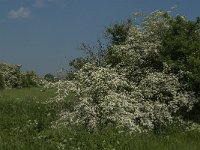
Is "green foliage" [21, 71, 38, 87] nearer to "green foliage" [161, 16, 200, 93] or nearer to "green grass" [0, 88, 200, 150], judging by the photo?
"green foliage" [161, 16, 200, 93]

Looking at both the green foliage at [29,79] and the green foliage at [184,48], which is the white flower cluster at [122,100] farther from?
the green foliage at [29,79]

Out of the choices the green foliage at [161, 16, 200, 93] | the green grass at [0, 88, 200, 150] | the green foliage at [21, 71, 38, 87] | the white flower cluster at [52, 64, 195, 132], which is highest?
the green foliage at [21, 71, 38, 87]

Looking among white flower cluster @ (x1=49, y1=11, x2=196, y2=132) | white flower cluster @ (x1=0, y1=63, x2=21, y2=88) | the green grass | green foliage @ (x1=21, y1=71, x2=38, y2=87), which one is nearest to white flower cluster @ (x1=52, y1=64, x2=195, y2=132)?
white flower cluster @ (x1=49, y1=11, x2=196, y2=132)

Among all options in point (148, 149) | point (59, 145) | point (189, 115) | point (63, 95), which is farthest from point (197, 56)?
point (59, 145)

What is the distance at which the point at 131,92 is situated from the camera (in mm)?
22375

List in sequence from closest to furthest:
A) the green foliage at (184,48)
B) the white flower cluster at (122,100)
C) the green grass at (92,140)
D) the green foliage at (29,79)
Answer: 1. the green grass at (92,140)
2. the white flower cluster at (122,100)
3. the green foliage at (184,48)
4. the green foliage at (29,79)

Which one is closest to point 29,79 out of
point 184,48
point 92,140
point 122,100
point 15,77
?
point 15,77

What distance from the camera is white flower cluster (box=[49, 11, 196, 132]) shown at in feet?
66.8

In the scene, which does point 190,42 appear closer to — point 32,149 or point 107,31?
point 107,31

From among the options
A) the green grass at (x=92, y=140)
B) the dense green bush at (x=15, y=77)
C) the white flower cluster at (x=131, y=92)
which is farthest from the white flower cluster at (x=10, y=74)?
the green grass at (x=92, y=140)

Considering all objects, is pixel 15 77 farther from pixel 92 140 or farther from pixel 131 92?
pixel 92 140

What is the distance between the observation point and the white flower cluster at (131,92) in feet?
66.8

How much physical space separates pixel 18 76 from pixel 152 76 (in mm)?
34094

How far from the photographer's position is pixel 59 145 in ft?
49.6
